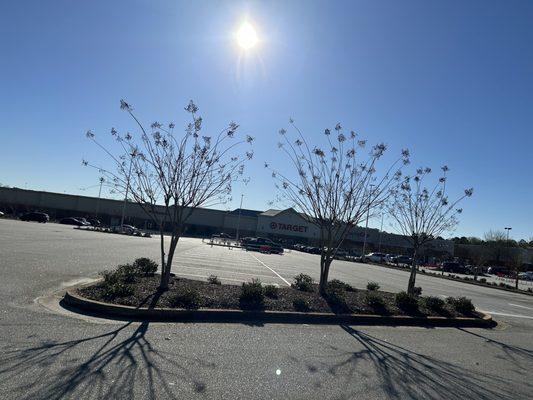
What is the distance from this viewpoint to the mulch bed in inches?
352

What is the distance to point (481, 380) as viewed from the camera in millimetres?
6031

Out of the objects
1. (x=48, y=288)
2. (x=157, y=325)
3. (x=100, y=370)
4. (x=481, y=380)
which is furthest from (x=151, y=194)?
(x=481, y=380)

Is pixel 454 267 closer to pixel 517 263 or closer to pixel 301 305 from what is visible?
pixel 517 263

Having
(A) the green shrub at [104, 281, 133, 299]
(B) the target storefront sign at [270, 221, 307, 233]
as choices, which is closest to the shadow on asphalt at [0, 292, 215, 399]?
(A) the green shrub at [104, 281, 133, 299]

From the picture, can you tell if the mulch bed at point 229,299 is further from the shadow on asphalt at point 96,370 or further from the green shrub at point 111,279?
the shadow on asphalt at point 96,370

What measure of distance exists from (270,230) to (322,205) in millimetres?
80475

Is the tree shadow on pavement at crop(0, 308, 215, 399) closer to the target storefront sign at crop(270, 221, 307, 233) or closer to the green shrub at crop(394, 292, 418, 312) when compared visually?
the green shrub at crop(394, 292, 418, 312)

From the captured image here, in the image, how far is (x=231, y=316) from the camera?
344 inches

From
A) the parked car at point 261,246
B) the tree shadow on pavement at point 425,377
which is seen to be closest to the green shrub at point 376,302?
the tree shadow on pavement at point 425,377

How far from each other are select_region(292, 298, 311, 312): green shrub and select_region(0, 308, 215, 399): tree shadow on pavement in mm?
4214

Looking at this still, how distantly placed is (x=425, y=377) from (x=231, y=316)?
3990mm

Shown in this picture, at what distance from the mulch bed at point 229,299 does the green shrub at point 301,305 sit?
70 millimetres

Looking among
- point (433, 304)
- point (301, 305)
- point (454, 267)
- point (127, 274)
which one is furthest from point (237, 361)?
point (454, 267)

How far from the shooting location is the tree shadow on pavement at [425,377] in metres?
5.32
